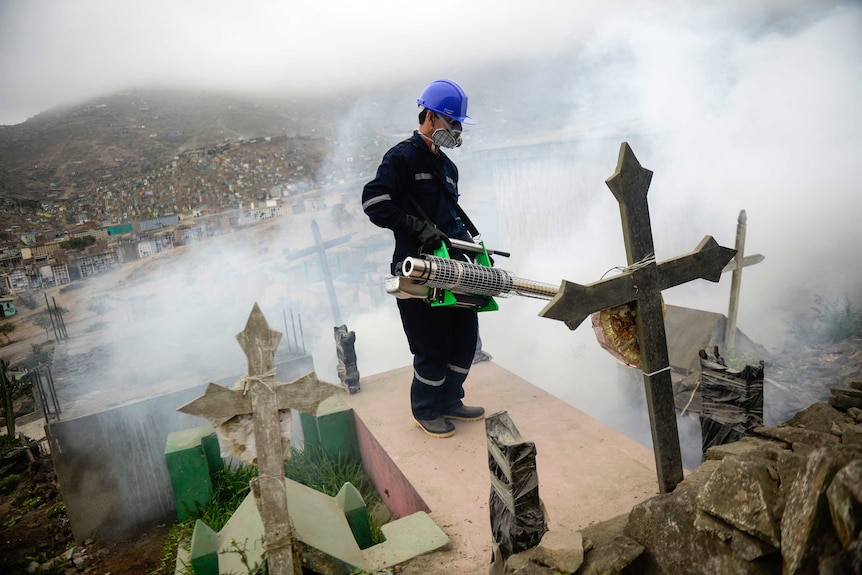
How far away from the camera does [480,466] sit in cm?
395

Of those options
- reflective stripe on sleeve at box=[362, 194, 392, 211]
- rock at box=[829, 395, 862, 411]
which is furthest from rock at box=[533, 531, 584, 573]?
reflective stripe on sleeve at box=[362, 194, 392, 211]

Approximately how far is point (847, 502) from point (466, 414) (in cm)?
322

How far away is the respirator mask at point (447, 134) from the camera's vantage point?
3.73 m

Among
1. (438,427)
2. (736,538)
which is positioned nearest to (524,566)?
(736,538)

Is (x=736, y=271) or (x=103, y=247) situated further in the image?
(x=103, y=247)

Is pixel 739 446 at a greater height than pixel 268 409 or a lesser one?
lesser

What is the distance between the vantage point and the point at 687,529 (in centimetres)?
217

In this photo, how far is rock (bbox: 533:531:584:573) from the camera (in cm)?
225

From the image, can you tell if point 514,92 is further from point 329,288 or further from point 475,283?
point 475,283

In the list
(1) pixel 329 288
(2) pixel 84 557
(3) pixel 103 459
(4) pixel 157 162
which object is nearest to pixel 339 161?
(1) pixel 329 288

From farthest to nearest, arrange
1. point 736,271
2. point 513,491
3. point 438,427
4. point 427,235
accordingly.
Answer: point 736,271, point 438,427, point 427,235, point 513,491

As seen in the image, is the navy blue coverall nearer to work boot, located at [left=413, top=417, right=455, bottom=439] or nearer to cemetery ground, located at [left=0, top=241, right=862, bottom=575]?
work boot, located at [left=413, top=417, right=455, bottom=439]

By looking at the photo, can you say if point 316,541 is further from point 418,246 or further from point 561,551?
point 418,246

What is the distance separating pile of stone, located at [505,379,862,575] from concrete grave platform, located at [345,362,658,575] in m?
0.57
